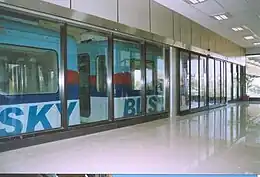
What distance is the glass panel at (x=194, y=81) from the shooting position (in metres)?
12.3

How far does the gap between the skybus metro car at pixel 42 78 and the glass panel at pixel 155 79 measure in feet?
5.64

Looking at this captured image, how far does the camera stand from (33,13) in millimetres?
5461

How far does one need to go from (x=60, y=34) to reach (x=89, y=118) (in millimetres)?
2371

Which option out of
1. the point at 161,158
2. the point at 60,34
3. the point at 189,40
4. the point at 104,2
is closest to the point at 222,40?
the point at 189,40

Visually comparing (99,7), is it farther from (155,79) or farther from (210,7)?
(210,7)

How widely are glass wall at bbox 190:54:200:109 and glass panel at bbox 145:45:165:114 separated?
2340 millimetres

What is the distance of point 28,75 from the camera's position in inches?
237

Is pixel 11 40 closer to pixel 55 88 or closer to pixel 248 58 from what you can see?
pixel 55 88

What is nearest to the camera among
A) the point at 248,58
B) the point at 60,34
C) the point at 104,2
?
the point at 60,34

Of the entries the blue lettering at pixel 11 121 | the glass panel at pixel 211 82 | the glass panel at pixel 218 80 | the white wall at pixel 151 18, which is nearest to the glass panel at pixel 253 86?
the glass panel at pixel 218 80

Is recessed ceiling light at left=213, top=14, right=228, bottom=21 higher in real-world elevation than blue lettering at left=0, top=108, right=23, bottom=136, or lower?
higher

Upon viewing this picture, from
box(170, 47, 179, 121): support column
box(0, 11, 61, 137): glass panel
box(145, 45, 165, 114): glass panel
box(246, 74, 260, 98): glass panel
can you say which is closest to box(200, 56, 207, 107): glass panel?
box(170, 47, 179, 121): support column

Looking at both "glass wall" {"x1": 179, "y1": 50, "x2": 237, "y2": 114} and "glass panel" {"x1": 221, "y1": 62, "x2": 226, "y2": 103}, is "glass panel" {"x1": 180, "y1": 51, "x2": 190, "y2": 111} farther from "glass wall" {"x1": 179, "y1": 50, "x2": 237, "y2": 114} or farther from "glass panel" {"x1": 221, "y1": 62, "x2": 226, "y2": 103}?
"glass panel" {"x1": 221, "y1": 62, "x2": 226, "y2": 103}

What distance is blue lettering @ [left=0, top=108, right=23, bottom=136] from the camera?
532cm
